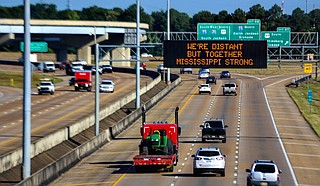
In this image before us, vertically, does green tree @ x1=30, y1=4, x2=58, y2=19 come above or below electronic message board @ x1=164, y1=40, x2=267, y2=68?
above

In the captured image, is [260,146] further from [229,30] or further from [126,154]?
[229,30]

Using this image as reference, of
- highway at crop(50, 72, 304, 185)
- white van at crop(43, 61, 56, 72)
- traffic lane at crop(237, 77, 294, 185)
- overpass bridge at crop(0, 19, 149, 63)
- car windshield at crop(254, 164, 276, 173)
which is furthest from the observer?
white van at crop(43, 61, 56, 72)

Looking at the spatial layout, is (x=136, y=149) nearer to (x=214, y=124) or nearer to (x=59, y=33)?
(x=214, y=124)

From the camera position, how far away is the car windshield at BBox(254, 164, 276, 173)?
33875 mm

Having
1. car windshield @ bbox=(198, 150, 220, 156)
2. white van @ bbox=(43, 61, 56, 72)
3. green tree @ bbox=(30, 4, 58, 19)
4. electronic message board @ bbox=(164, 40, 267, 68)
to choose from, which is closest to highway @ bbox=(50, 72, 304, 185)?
car windshield @ bbox=(198, 150, 220, 156)

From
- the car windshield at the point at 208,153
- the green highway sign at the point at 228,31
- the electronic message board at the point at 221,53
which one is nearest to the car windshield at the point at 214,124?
the electronic message board at the point at 221,53

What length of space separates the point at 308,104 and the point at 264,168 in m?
59.9

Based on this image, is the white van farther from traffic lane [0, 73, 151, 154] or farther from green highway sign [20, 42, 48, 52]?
green highway sign [20, 42, 48, 52]

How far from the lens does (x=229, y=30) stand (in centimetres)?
7469

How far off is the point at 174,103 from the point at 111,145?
108 ft

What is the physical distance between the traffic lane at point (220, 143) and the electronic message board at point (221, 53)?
5.36 meters

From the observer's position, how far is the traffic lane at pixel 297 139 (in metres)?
42.3

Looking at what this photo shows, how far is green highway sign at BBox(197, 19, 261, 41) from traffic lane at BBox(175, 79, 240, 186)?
283 inches

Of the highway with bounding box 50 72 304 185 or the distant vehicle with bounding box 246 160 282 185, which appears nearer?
the distant vehicle with bounding box 246 160 282 185
